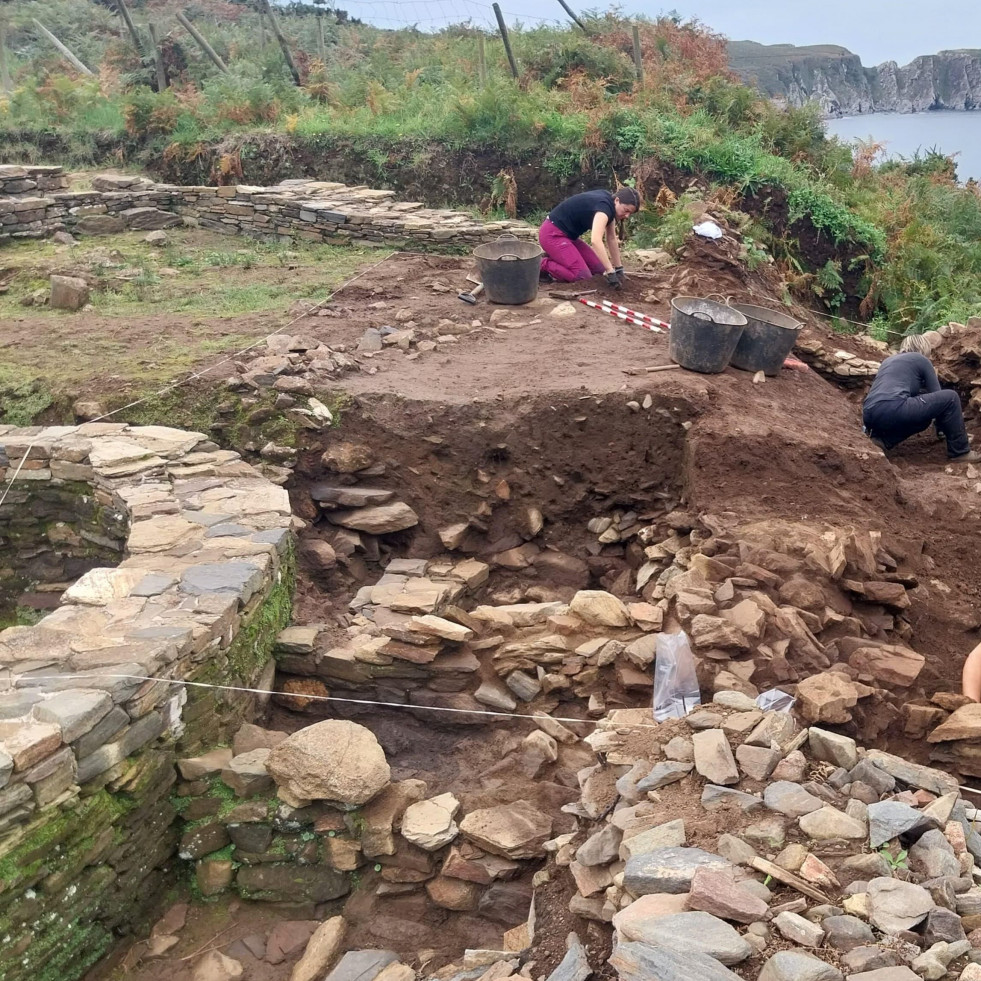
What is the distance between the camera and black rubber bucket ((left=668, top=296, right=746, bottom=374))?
6672mm

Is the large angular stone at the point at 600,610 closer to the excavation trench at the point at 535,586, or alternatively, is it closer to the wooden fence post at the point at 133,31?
the excavation trench at the point at 535,586

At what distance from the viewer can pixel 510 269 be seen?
26.8 feet

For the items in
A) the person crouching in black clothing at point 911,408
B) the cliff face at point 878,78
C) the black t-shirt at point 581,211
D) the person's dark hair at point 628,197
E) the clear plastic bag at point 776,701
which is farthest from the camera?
the cliff face at point 878,78

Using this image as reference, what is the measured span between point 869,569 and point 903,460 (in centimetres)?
257

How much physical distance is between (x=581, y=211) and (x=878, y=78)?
75.1 ft

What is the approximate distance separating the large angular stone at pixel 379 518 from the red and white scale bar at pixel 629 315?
298 cm

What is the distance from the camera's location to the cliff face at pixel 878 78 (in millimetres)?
24328

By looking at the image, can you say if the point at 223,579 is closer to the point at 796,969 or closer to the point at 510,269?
the point at 796,969

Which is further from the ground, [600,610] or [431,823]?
[600,610]

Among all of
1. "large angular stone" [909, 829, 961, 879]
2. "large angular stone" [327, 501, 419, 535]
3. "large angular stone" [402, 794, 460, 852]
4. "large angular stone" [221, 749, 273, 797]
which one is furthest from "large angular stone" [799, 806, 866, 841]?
"large angular stone" [327, 501, 419, 535]

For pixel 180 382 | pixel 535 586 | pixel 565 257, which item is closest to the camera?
pixel 535 586

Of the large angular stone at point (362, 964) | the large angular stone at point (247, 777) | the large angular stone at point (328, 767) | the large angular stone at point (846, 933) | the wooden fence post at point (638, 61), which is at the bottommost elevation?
the large angular stone at point (362, 964)

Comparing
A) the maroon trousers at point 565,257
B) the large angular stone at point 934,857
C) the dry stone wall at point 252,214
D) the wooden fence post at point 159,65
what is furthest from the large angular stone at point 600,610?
the wooden fence post at point 159,65

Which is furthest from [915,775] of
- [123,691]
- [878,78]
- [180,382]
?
[878,78]
